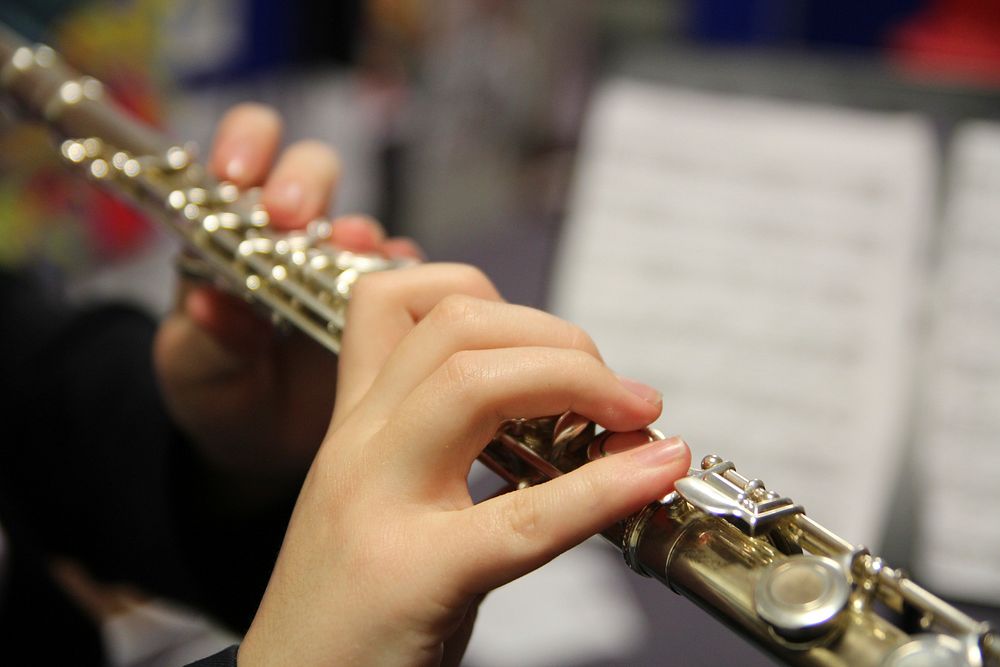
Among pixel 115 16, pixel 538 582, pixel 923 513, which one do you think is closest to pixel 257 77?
pixel 115 16

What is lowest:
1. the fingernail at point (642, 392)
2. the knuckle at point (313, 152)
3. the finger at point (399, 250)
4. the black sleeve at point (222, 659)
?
the black sleeve at point (222, 659)

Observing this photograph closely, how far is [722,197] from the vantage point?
68 cm

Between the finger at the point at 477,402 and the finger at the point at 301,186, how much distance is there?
0.24 meters

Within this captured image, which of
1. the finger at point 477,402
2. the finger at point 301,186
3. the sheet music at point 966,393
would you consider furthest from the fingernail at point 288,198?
the sheet music at point 966,393

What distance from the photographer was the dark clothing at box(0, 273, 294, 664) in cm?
61

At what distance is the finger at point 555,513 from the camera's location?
273mm

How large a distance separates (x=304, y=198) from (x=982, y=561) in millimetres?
504

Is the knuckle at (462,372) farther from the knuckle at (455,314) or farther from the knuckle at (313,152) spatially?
the knuckle at (313,152)

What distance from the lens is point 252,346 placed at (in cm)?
57

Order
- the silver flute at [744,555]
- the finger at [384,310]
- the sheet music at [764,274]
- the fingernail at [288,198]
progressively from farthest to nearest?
1. the sheet music at [764,274]
2. the fingernail at [288,198]
3. the finger at [384,310]
4. the silver flute at [744,555]

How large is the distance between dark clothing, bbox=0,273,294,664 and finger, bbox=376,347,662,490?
0.25 meters

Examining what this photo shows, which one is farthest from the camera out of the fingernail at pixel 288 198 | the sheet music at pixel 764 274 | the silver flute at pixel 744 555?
the sheet music at pixel 764 274

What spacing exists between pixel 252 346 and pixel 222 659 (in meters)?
0.28

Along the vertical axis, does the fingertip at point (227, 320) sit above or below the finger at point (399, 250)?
below
